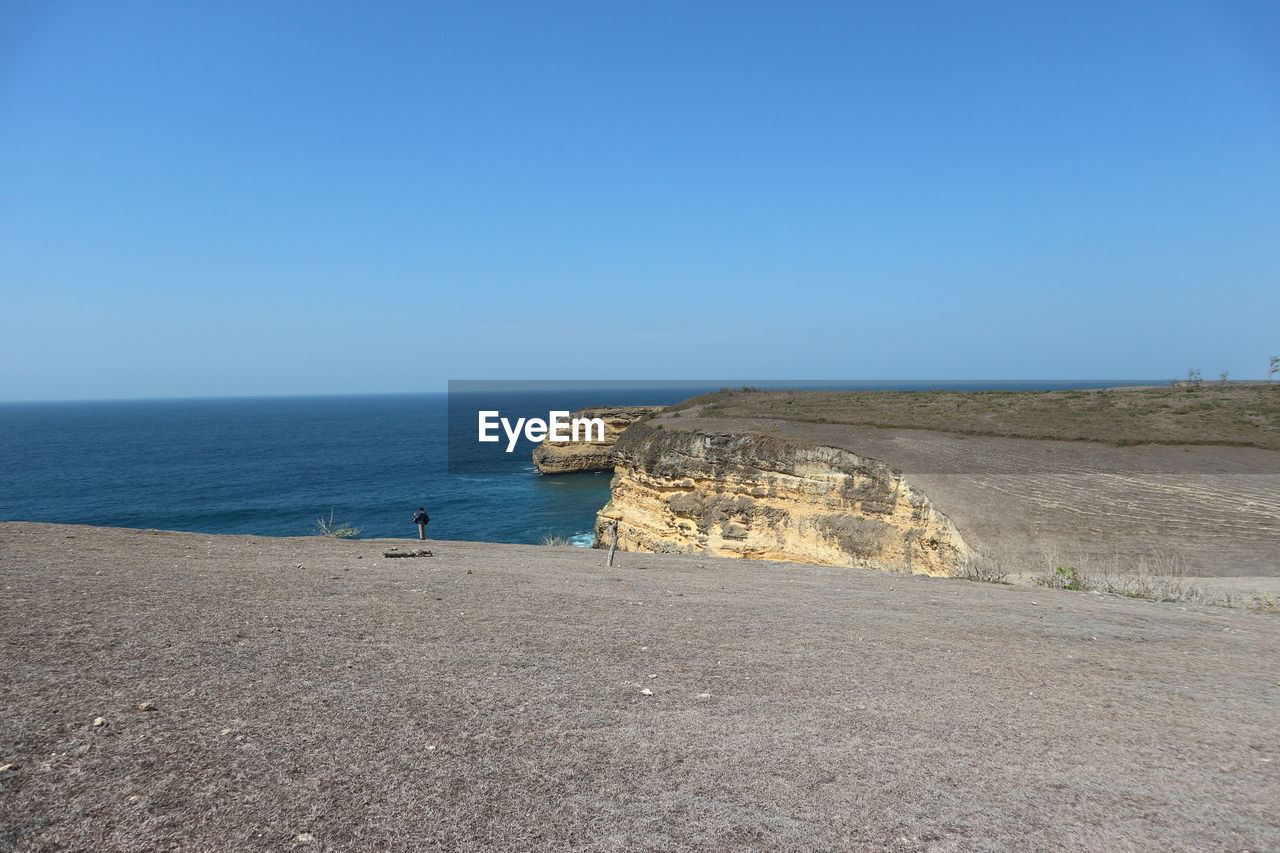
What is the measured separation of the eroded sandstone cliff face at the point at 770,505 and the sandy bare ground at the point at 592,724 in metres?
13.7

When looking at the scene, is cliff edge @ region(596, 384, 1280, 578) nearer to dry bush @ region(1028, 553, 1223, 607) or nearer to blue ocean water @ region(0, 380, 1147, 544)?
dry bush @ region(1028, 553, 1223, 607)

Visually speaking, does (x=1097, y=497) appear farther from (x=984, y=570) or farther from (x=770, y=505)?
(x=770, y=505)

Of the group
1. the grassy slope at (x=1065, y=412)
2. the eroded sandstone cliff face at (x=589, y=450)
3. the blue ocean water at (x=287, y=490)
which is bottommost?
the blue ocean water at (x=287, y=490)

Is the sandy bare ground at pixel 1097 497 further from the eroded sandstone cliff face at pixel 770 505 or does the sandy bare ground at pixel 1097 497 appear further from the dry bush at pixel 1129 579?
the eroded sandstone cliff face at pixel 770 505

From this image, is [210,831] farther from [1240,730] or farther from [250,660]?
[1240,730]

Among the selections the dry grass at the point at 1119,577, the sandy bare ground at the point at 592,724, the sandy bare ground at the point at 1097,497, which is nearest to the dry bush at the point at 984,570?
the dry grass at the point at 1119,577

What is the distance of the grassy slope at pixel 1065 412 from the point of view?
2753 cm

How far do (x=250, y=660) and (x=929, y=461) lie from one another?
2447cm

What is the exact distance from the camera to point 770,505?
27469 millimetres

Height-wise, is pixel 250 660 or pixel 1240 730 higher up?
pixel 250 660

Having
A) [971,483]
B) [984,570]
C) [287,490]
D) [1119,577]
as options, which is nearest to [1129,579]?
[1119,577]

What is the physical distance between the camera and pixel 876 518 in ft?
78.2

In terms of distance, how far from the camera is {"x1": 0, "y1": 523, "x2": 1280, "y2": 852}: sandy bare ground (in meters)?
3.42

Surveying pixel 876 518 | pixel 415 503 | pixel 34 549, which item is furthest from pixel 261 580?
pixel 415 503
